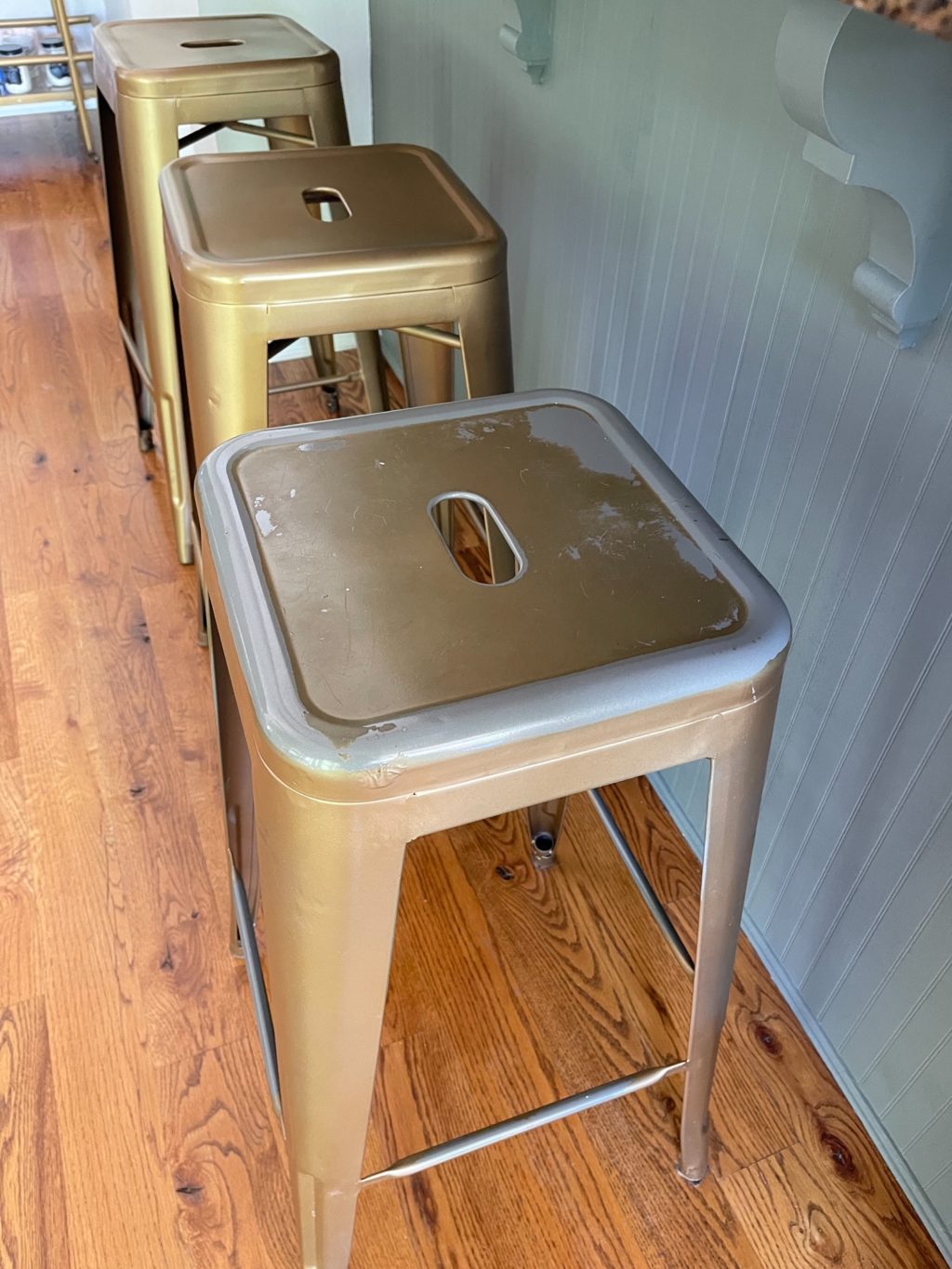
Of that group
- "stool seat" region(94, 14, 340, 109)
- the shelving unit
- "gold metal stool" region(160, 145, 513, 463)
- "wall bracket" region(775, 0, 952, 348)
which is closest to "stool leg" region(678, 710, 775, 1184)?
"wall bracket" region(775, 0, 952, 348)

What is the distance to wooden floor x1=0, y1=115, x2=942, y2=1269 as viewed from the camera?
1031 millimetres

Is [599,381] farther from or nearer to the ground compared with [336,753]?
nearer to the ground

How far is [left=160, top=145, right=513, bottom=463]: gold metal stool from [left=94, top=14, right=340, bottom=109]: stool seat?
0.31 metres

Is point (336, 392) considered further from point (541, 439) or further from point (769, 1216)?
point (769, 1216)

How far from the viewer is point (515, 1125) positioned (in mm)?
908

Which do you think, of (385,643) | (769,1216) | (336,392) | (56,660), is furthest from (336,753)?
(336,392)

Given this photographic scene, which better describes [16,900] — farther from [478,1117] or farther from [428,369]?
[428,369]

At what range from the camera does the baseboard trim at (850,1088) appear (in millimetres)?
1033

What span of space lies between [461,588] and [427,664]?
0.24 ft

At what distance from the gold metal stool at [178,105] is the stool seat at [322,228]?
0.26 metres

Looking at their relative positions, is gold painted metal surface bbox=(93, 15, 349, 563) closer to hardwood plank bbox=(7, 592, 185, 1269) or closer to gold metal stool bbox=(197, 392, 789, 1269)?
hardwood plank bbox=(7, 592, 185, 1269)

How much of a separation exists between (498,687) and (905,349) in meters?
0.46

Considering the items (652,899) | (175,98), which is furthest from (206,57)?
→ (652,899)

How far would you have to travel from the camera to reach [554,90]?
1331 millimetres
